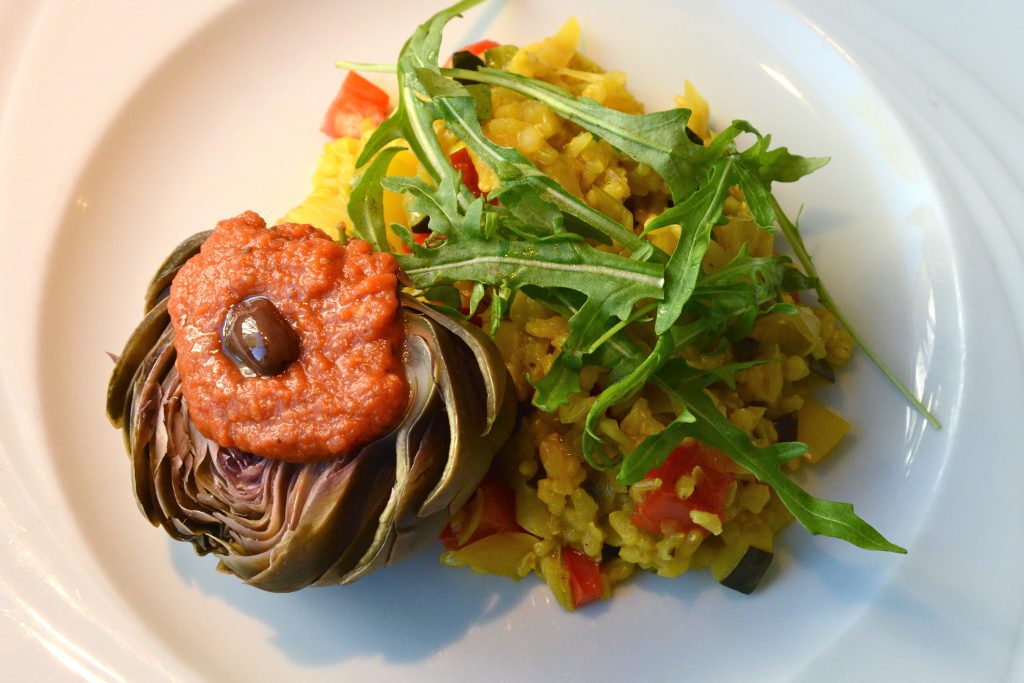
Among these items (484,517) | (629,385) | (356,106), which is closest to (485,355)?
(629,385)

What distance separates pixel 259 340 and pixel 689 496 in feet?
4.53

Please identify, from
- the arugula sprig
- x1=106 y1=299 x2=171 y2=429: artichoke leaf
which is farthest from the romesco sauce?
the arugula sprig

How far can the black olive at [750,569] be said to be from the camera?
2.66m

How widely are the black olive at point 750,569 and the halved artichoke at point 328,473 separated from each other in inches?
35.7

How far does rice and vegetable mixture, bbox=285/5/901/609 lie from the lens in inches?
101

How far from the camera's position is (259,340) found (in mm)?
2182

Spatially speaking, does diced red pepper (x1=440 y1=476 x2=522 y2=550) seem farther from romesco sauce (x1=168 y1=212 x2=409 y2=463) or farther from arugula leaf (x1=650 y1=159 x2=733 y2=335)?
arugula leaf (x1=650 y1=159 x2=733 y2=335)

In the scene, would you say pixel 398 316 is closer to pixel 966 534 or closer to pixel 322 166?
pixel 322 166

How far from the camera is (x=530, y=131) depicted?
2.84 m

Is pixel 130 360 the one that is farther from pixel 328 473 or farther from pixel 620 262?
pixel 620 262

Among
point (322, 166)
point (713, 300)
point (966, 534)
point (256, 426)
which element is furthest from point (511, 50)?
point (966, 534)

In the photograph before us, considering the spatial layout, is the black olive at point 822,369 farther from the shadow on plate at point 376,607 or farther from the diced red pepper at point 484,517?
the shadow on plate at point 376,607

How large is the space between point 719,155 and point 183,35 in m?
2.33

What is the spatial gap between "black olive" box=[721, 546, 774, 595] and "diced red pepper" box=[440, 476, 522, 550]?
725 mm
